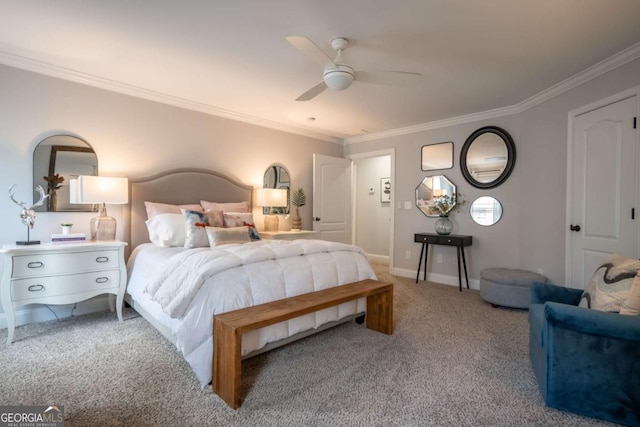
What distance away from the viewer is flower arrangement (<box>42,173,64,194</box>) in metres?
3.12

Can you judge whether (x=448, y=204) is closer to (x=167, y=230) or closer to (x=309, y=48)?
(x=309, y=48)

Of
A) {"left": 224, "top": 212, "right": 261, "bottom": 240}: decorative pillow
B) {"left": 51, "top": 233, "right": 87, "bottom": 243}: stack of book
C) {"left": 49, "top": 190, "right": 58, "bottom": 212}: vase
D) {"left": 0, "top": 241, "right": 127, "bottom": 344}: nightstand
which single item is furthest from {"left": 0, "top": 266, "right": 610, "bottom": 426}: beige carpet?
{"left": 224, "top": 212, "right": 261, "bottom": 240}: decorative pillow

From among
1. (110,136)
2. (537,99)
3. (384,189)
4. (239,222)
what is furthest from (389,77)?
(384,189)

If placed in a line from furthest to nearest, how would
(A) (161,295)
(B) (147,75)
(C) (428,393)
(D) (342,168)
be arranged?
(D) (342,168)
(B) (147,75)
(A) (161,295)
(C) (428,393)

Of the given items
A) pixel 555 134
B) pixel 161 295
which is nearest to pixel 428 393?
pixel 161 295

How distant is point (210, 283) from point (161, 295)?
0.45m

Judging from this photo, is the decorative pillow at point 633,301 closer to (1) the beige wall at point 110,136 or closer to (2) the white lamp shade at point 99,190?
(2) the white lamp shade at point 99,190

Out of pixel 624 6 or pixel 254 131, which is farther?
pixel 254 131

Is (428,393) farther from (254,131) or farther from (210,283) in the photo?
(254,131)

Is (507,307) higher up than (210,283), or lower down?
lower down

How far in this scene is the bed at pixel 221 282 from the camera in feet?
6.64

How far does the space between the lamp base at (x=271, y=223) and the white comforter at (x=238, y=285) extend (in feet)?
6.29

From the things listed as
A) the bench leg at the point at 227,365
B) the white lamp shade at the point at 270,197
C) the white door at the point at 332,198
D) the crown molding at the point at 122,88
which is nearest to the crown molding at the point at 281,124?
the crown molding at the point at 122,88

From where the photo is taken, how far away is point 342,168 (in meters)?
5.86
